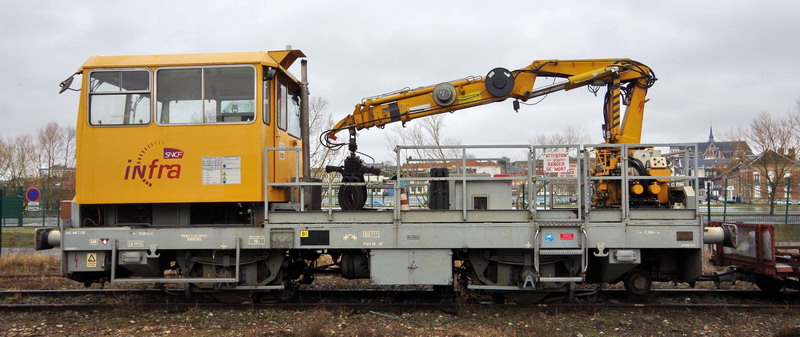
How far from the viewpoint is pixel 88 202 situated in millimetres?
6695

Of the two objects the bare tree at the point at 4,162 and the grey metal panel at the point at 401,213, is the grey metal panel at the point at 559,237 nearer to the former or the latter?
the grey metal panel at the point at 401,213

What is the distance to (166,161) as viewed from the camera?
669 cm

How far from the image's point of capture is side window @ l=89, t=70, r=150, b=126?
6.73 metres

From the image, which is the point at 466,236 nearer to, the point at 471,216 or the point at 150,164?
the point at 471,216

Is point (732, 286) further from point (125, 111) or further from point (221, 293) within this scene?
point (125, 111)

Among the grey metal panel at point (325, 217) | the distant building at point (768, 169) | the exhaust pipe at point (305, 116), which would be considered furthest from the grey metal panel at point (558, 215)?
the distant building at point (768, 169)

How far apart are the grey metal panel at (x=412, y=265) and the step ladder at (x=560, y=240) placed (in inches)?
50.5

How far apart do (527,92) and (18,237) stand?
67.1 feet

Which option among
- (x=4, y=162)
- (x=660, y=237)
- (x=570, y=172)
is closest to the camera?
(x=660, y=237)

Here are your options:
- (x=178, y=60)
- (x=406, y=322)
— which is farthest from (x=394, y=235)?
(x=178, y=60)

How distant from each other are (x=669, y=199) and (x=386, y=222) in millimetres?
4308

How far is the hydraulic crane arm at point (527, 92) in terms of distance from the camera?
25.2 feet

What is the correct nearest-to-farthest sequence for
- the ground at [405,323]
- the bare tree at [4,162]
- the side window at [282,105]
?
the ground at [405,323], the side window at [282,105], the bare tree at [4,162]

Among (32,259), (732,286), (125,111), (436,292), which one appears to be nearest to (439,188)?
(436,292)
